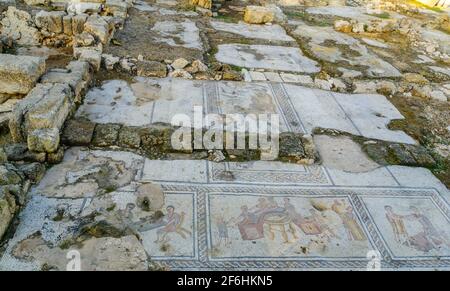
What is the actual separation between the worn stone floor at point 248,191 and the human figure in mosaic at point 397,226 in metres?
0.01

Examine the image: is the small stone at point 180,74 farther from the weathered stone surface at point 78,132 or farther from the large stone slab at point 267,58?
the weathered stone surface at point 78,132

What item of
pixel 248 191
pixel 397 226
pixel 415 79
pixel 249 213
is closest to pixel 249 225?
pixel 249 213

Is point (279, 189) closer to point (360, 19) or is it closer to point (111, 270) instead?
point (111, 270)

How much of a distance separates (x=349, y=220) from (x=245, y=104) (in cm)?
216

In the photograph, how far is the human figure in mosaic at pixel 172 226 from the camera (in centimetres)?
308

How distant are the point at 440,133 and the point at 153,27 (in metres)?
5.18

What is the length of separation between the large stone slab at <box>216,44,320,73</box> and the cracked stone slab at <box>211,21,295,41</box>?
1.84 feet

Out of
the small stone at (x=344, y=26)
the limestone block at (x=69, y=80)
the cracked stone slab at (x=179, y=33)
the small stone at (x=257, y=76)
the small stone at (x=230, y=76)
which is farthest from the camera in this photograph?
the small stone at (x=344, y=26)

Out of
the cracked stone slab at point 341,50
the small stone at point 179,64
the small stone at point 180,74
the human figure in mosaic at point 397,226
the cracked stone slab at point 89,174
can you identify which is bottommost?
the cracked stone slab at point 89,174

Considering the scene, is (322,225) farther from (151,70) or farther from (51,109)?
(151,70)

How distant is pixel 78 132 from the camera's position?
4051 millimetres

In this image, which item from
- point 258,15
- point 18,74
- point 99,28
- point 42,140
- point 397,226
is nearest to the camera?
point 397,226

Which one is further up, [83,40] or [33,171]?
[83,40]

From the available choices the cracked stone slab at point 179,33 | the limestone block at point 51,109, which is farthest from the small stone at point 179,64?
the limestone block at point 51,109
